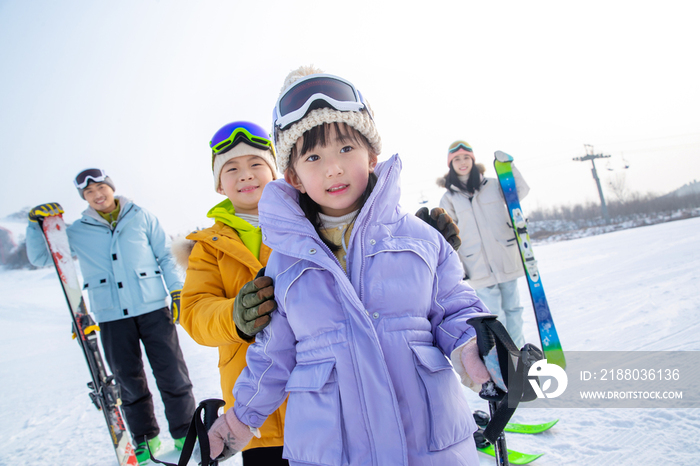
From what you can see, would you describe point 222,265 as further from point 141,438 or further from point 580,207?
point 580,207

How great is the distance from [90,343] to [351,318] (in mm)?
3046

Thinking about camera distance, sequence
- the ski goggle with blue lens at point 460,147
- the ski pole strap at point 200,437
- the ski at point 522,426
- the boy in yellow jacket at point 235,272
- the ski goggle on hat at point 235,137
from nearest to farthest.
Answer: the ski pole strap at point 200,437
the boy in yellow jacket at point 235,272
the ski goggle on hat at point 235,137
the ski at point 522,426
the ski goggle with blue lens at point 460,147

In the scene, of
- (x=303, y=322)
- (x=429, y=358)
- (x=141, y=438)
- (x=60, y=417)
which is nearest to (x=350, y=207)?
(x=303, y=322)

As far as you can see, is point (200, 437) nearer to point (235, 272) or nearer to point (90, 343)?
point (235, 272)

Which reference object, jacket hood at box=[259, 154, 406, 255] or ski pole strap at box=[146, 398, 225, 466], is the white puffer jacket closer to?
jacket hood at box=[259, 154, 406, 255]

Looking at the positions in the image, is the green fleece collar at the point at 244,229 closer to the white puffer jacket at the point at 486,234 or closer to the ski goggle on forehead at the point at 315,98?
the ski goggle on forehead at the point at 315,98

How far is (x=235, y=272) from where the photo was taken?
4.97 ft

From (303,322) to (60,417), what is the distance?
4471 mm

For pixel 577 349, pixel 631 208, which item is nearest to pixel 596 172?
pixel 631 208

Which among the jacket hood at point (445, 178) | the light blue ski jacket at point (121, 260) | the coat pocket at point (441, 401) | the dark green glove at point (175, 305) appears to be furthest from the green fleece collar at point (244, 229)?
the jacket hood at point (445, 178)

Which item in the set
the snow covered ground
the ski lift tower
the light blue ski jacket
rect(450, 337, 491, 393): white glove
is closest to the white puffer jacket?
the snow covered ground

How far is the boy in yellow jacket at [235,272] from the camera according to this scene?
3.89 ft

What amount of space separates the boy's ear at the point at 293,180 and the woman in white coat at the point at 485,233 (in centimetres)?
264

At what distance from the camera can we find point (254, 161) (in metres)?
1.79
